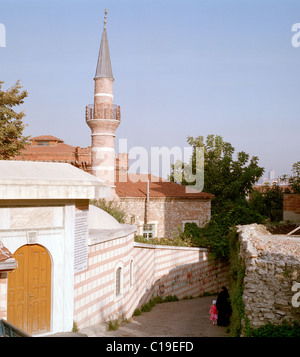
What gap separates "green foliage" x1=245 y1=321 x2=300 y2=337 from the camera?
9.40 meters

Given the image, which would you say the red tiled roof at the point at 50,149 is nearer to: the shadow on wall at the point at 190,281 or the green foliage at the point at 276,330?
the shadow on wall at the point at 190,281

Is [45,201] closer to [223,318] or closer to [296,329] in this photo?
[296,329]

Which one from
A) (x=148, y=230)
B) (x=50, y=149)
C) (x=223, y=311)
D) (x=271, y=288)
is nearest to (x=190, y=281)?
(x=148, y=230)

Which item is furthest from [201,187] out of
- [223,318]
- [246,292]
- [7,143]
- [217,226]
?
[246,292]

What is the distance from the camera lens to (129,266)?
14.4 meters

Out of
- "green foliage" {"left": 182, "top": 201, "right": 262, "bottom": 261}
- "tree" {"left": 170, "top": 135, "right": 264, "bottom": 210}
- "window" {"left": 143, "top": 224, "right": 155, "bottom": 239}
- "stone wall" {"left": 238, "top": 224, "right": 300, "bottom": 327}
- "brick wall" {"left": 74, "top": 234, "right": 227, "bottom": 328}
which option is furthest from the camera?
"tree" {"left": 170, "top": 135, "right": 264, "bottom": 210}

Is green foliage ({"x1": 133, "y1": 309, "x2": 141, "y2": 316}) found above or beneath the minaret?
beneath

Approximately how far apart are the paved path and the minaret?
29.1 feet

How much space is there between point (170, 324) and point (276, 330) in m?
5.24

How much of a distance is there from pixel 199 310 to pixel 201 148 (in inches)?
881

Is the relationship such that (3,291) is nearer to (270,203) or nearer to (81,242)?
(81,242)

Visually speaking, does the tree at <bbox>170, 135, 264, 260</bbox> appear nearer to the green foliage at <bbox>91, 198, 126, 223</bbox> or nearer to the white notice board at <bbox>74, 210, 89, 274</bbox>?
the green foliage at <bbox>91, 198, 126, 223</bbox>

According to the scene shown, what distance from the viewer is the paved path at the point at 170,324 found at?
11797 millimetres

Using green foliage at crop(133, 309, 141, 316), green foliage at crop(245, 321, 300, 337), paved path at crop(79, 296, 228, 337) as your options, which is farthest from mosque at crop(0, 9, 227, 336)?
green foliage at crop(245, 321, 300, 337)
